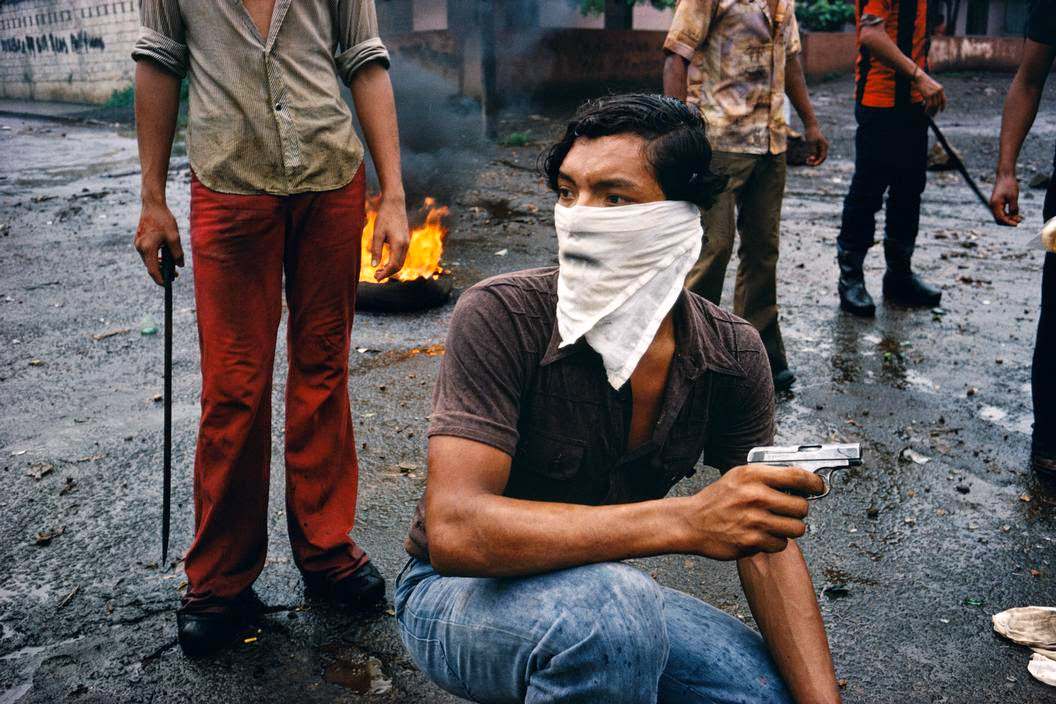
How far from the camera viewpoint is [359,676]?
101 inches

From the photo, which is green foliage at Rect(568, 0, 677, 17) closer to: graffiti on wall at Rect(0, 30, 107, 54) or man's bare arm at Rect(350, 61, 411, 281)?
man's bare arm at Rect(350, 61, 411, 281)

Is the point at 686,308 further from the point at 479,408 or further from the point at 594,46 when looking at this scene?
the point at 594,46

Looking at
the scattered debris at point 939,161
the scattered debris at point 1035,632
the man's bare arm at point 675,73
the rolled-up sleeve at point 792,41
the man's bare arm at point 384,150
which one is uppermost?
the rolled-up sleeve at point 792,41

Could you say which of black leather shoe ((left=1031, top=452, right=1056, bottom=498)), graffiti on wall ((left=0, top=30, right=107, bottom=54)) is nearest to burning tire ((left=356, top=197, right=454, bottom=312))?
black leather shoe ((left=1031, top=452, right=1056, bottom=498))

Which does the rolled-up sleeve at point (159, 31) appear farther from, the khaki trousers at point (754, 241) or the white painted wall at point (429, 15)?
the white painted wall at point (429, 15)

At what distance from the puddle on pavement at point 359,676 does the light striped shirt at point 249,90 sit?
140cm

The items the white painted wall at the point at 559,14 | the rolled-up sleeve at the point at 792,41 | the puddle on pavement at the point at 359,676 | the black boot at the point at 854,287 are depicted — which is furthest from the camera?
the white painted wall at the point at 559,14

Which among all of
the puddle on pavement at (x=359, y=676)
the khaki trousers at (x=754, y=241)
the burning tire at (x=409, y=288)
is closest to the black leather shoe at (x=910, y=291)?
the khaki trousers at (x=754, y=241)

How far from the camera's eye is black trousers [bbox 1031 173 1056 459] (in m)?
3.58

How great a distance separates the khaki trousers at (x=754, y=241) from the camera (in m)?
4.30

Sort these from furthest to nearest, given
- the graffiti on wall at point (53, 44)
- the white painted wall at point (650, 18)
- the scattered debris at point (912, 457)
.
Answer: the graffiti on wall at point (53, 44)
the white painted wall at point (650, 18)
the scattered debris at point (912, 457)

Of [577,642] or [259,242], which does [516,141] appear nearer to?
[259,242]

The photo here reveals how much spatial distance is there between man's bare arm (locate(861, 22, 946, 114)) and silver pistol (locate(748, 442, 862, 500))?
13.2 ft

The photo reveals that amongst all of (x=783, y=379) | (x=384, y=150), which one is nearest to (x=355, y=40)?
(x=384, y=150)
